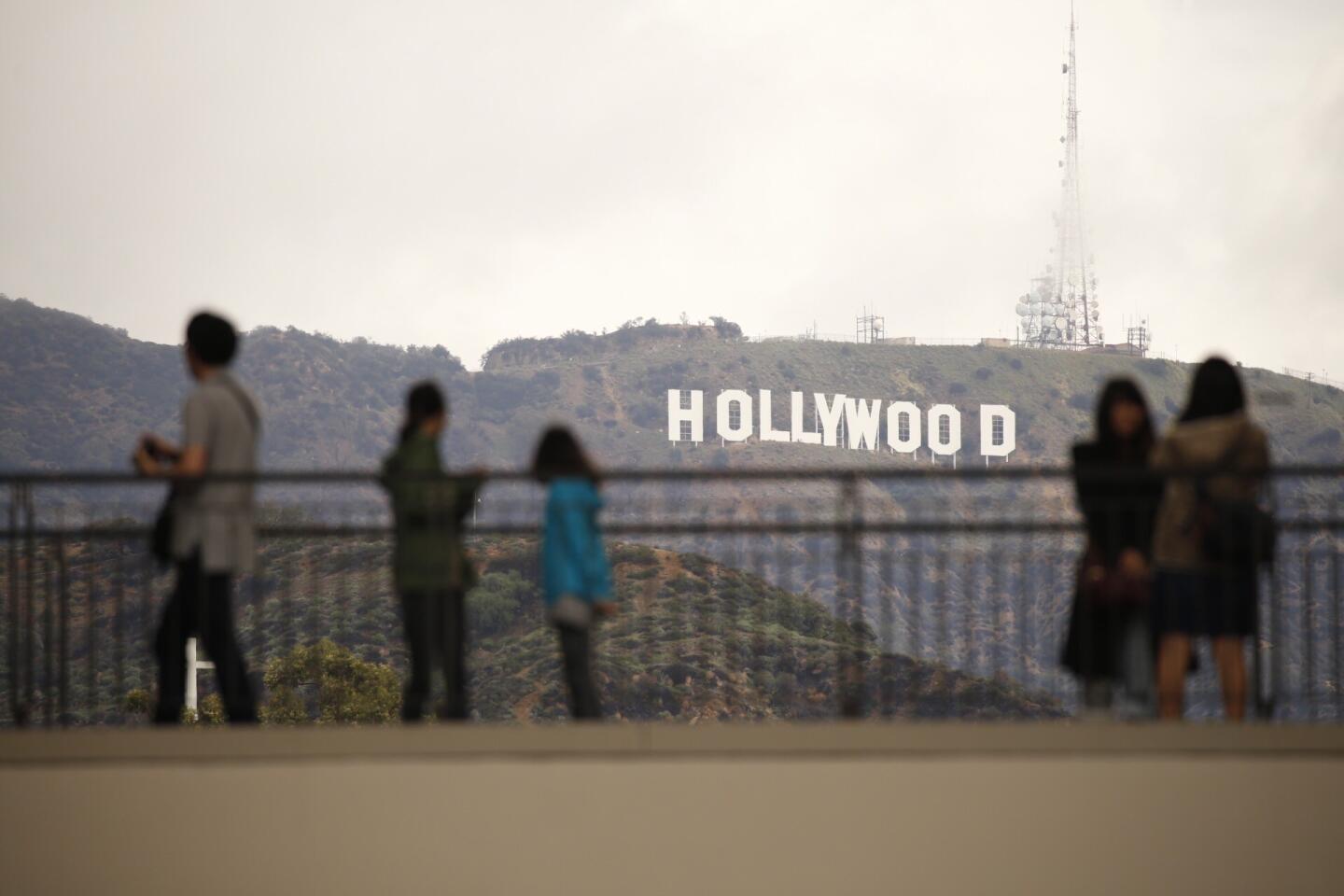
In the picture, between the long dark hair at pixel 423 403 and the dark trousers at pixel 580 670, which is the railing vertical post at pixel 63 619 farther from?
the dark trousers at pixel 580 670

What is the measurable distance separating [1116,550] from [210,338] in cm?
364

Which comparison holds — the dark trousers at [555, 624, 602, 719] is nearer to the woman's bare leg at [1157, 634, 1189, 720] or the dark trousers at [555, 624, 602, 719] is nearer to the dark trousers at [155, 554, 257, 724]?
the dark trousers at [155, 554, 257, 724]

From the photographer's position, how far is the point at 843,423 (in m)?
120

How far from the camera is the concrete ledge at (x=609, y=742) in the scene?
6.99 meters

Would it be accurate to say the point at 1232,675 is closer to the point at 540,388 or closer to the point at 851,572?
the point at 851,572

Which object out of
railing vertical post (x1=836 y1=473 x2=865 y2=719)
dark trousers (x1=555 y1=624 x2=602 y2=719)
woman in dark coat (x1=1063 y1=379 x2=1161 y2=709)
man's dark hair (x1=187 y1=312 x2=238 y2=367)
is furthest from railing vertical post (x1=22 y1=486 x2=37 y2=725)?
woman in dark coat (x1=1063 y1=379 x2=1161 y2=709)

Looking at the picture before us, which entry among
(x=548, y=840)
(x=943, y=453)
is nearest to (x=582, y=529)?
(x=548, y=840)

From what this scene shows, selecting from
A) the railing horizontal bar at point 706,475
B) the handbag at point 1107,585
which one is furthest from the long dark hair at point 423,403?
the handbag at point 1107,585

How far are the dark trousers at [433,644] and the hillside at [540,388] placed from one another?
82129mm

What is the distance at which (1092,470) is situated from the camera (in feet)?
23.0

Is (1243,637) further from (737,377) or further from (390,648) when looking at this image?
(737,377)

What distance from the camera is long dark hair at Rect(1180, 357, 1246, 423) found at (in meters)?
7.03

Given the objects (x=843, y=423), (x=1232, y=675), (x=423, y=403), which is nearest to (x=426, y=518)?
(x=423, y=403)

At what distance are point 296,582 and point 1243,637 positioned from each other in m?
50.7
